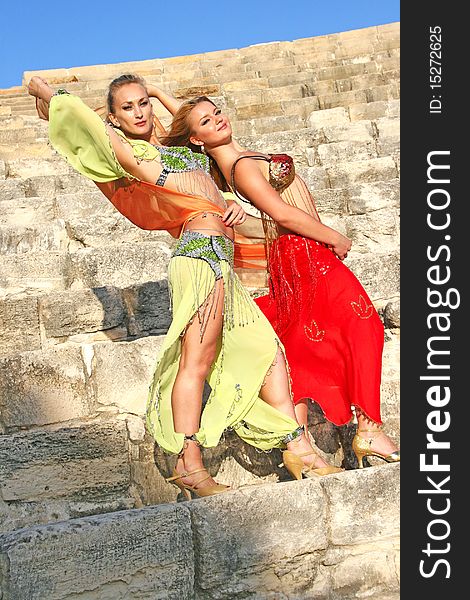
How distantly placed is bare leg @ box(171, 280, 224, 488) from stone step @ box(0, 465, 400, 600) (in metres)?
0.24

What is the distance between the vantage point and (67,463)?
321cm

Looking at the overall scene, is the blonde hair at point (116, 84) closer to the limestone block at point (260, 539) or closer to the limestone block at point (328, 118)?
the limestone block at point (260, 539)

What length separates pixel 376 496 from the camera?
302 cm

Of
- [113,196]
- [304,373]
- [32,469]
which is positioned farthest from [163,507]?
[113,196]

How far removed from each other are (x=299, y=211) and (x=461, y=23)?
1267mm

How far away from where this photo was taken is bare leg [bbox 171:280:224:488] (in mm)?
2996

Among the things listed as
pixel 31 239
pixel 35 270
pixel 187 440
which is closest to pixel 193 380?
pixel 187 440

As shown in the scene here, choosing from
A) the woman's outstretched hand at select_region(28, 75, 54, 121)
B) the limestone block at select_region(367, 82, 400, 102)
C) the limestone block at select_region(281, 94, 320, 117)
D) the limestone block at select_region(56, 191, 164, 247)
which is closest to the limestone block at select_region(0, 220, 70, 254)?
the limestone block at select_region(56, 191, 164, 247)

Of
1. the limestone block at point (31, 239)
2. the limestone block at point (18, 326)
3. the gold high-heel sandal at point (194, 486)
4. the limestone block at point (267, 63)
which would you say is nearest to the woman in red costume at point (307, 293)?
the gold high-heel sandal at point (194, 486)

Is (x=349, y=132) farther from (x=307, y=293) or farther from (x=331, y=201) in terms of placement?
(x=307, y=293)

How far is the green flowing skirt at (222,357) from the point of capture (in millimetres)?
3053

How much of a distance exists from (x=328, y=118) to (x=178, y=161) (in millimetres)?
5218

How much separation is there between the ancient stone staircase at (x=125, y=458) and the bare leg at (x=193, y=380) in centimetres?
25

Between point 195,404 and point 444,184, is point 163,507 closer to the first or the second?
point 195,404
